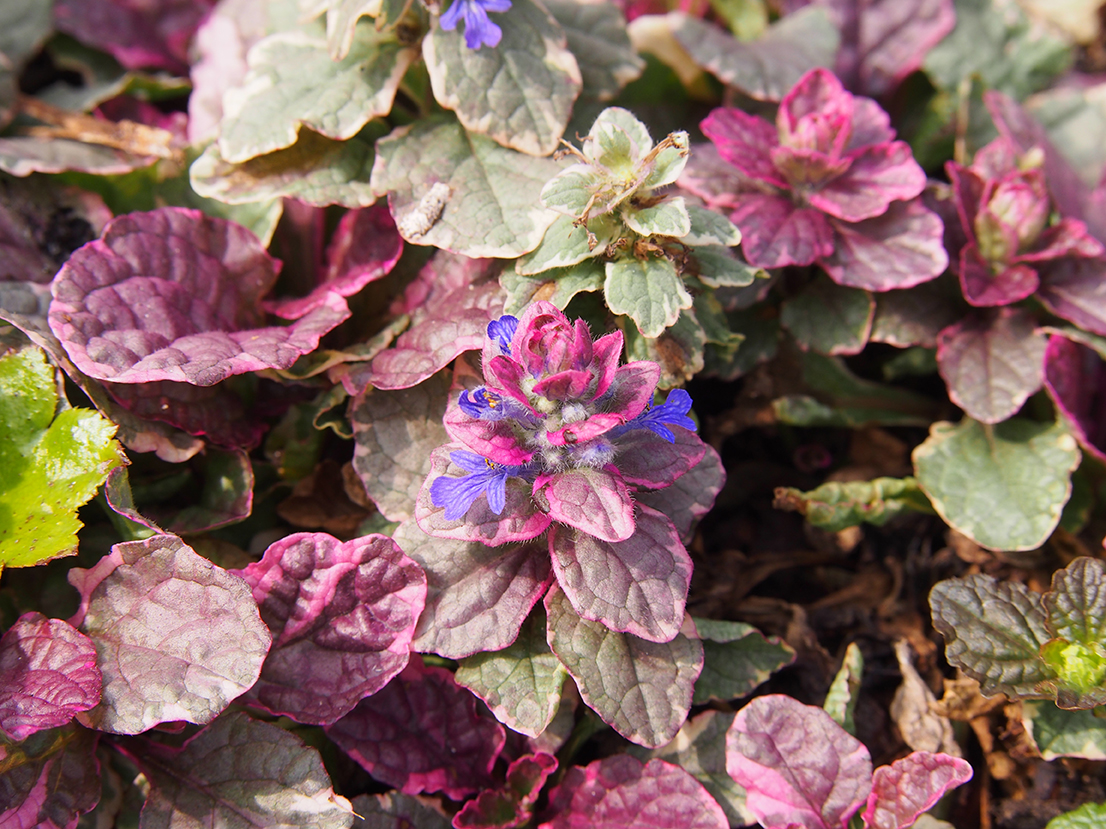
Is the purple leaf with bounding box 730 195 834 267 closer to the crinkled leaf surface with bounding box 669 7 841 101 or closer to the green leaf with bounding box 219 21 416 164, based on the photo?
the crinkled leaf surface with bounding box 669 7 841 101

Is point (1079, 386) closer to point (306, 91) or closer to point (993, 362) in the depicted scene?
point (993, 362)

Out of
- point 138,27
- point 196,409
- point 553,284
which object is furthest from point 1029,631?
point 138,27

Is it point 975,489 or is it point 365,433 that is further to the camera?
point 975,489

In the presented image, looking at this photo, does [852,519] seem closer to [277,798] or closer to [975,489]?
[975,489]

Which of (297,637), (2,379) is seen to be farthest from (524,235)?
(2,379)

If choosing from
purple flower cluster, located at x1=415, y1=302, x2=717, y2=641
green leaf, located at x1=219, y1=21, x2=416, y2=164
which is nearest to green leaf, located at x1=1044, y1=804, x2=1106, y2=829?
purple flower cluster, located at x1=415, y1=302, x2=717, y2=641

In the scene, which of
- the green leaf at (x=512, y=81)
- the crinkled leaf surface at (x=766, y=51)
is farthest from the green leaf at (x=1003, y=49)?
the green leaf at (x=512, y=81)
